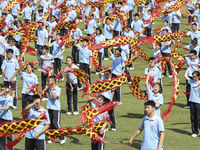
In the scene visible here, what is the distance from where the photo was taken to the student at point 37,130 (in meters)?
10.4

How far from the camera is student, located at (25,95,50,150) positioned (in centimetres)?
1042

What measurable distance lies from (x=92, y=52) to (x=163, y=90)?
318 centimetres

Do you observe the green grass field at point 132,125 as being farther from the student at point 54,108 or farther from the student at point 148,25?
the student at point 148,25

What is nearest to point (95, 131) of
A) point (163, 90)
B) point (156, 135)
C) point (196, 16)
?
point (156, 135)

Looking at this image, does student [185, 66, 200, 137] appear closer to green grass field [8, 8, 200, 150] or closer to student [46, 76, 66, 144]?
green grass field [8, 8, 200, 150]

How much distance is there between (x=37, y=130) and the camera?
1048cm

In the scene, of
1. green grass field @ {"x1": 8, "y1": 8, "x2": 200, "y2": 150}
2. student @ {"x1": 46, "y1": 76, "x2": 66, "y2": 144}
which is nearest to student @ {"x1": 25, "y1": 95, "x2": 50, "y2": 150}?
green grass field @ {"x1": 8, "y1": 8, "x2": 200, "y2": 150}

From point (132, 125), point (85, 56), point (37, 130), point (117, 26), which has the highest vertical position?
point (117, 26)

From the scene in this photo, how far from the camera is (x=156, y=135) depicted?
31.8 ft

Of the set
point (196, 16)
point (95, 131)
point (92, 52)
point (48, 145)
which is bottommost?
point (48, 145)

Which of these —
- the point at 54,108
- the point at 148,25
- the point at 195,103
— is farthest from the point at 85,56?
the point at 148,25

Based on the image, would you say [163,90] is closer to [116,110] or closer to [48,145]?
[116,110]

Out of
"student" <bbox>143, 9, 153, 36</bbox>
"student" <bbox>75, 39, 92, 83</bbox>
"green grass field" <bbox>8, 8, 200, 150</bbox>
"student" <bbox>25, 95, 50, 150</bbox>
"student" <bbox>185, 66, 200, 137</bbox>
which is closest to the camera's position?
"student" <bbox>25, 95, 50, 150</bbox>

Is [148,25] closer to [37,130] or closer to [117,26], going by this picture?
[117,26]
